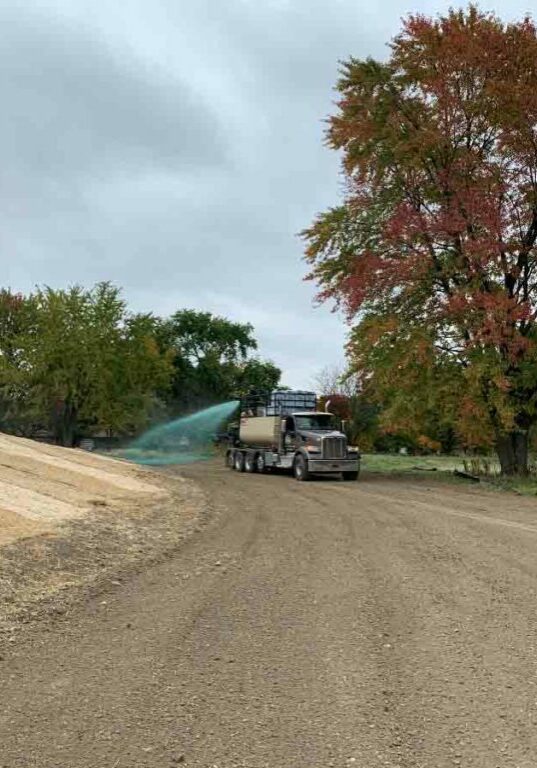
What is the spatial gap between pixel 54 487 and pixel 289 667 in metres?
11.3

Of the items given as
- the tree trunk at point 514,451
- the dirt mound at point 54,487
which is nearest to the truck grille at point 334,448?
the tree trunk at point 514,451

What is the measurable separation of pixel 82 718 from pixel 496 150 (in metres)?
24.3

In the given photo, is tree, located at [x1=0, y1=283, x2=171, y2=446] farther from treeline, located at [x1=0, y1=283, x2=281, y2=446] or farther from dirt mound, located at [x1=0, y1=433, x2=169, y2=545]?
dirt mound, located at [x1=0, y1=433, x2=169, y2=545]

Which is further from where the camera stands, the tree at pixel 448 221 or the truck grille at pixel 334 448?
the truck grille at pixel 334 448

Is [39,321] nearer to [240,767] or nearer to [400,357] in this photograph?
[400,357]

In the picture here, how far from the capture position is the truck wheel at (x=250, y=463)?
104 feet

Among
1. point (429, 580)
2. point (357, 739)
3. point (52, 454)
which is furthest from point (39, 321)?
point (357, 739)

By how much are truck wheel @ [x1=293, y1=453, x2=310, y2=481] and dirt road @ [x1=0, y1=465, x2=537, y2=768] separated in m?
16.7

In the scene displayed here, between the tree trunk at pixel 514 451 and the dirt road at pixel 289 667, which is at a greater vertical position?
the tree trunk at pixel 514 451

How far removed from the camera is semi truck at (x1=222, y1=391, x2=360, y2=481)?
26656mm

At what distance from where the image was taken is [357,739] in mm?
3992

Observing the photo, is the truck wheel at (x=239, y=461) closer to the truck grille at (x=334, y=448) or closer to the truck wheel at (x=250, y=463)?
the truck wheel at (x=250, y=463)

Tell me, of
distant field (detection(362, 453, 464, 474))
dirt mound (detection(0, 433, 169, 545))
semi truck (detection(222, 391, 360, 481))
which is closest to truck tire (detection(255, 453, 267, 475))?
semi truck (detection(222, 391, 360, 481))

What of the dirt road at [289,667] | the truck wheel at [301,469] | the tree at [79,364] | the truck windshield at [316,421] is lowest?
the dirt road at [289,667]
